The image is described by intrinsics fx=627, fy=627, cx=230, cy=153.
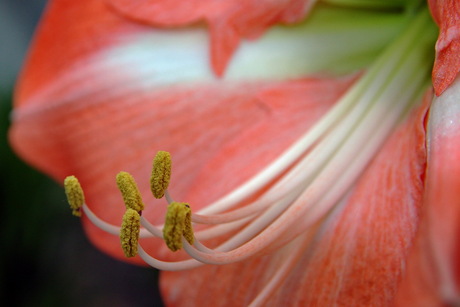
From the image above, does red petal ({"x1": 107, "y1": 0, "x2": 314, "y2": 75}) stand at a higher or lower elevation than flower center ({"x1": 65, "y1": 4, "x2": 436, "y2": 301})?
higher

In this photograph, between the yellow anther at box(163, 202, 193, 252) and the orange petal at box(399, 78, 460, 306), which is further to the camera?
the yellow anther at box(163, 202, 193, 252)

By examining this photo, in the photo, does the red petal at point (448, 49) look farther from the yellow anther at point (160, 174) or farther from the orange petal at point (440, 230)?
the yellow anther at point (160, 174)

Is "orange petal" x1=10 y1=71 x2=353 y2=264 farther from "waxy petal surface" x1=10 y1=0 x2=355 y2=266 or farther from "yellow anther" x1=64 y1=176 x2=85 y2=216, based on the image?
"yellow anther" x1=64 y1=176 x2=85 y2=216

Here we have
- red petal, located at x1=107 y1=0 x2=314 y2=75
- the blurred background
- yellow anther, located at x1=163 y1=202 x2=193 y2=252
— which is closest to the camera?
yellow anther, located at x1=163 y1=202 x2=193 y2=252

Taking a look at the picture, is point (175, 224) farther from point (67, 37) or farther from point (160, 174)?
point (67, 37)

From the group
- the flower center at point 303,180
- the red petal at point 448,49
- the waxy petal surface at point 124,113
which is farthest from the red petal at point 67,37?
the red petal at point 448,49

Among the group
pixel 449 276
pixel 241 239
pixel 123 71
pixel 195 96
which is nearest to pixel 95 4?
pixel 123 71

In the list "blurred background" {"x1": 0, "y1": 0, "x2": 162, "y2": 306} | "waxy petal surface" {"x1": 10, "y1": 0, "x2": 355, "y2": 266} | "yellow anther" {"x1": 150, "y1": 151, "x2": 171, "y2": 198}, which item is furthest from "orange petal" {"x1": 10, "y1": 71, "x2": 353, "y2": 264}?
"blurred background" {"x1": 0, "y1": 0, "x2": 162, "y2": 306}

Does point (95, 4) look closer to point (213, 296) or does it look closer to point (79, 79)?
point (79, 79)
